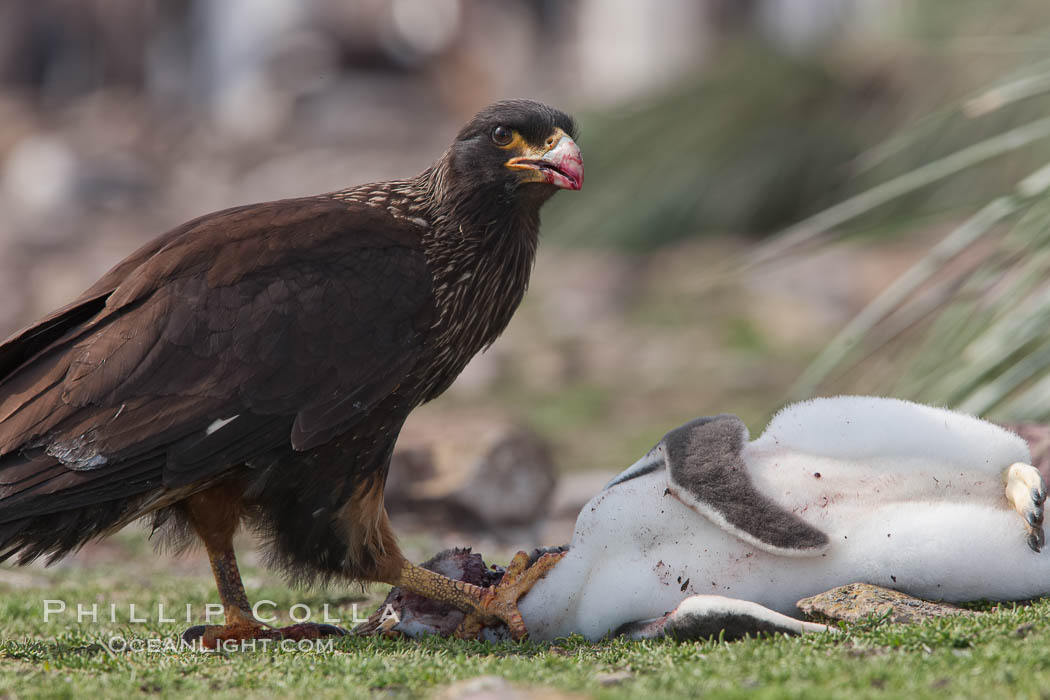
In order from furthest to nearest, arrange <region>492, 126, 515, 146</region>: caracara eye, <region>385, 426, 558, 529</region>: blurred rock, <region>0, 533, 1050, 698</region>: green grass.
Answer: <region>385, 426, 558, 529</region>: blurred rock, <region>492, 126, 515, 146</region>: caracara eye, <region>0, 533, 1050, 698</region>: green grass

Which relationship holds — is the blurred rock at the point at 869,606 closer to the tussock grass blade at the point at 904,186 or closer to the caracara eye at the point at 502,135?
the caracara eye at the point at 502,135

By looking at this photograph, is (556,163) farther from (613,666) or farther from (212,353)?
(613,666)

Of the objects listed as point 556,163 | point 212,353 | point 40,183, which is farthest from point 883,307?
point 40,183

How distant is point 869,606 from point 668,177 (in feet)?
30.4

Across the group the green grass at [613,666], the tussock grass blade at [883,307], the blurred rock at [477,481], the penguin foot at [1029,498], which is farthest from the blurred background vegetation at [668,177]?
the green grass at [613,666]

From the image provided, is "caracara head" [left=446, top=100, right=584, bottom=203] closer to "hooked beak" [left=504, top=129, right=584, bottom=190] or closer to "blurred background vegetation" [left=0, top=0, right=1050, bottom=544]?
"hooked beak" [left=504, top=129, right=584, bottom=190]

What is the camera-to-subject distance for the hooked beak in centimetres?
404

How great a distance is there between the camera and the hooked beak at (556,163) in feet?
13.2

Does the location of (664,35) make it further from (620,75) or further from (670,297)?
(670,297)

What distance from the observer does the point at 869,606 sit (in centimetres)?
319

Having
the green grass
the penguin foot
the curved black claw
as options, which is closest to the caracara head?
the green grass

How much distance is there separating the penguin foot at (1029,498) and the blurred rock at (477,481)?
344 cm

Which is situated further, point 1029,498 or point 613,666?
point 1029,498

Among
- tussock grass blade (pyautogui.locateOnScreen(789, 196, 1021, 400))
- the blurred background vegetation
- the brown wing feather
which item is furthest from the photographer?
the blurred background vegetation
